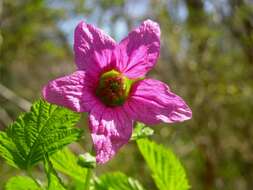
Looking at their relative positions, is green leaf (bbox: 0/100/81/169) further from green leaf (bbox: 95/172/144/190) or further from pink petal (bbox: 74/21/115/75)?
green leaf (bbox: 95/172/144/190)

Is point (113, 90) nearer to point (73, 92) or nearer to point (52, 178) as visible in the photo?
point (73, 92)

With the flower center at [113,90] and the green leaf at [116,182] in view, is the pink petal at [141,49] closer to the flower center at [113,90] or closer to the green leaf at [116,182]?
the flower center at [113,90]

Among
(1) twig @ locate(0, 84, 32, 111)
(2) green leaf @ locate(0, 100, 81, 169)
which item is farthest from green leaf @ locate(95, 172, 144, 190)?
(1) twig @ locate(0, 84, 32, 111)

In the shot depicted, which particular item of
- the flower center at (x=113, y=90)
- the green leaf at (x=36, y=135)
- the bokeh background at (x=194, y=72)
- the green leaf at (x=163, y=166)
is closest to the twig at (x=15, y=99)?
the bokeh background at (x=194, y=72)

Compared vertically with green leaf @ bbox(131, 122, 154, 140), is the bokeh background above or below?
below

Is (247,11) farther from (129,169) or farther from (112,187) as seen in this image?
(129,169)

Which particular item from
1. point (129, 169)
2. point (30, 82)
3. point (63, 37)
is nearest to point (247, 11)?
point (129, 169)
